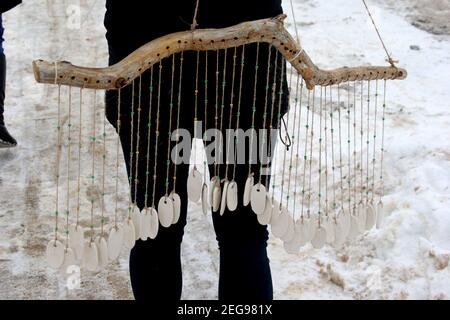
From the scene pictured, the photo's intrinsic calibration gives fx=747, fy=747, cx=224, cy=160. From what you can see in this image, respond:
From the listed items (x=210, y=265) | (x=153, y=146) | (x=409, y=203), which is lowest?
(x=210, y=265)

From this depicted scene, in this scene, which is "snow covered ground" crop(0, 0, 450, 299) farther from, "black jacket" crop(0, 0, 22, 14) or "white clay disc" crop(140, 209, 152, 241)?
"white clay disc" crop(140, 209, 152, 241)

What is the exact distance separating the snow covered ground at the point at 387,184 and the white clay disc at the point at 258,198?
68 centimetres

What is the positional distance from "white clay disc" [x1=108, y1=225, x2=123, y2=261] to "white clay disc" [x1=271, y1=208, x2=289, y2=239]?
348 mm

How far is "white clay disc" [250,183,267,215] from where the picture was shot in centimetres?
164

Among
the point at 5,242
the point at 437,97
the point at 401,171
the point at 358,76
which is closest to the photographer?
the point at 358,76

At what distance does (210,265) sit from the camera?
2.59 meters

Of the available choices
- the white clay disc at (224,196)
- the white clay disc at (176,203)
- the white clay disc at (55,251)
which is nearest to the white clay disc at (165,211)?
Result: the white clay disc at (176,203)

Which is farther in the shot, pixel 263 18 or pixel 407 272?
pixel 407 272

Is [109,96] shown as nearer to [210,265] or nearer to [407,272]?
[210,265]

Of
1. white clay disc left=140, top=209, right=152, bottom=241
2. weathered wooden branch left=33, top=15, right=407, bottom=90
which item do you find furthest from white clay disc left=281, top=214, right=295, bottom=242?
weathered wooden branch left=33, top=15, right=407, bottom=90

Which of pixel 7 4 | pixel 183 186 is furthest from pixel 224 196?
pixel 7 4

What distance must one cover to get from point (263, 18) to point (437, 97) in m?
2.20

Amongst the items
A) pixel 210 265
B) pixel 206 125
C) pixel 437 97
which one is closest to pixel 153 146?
pixel 206 125
